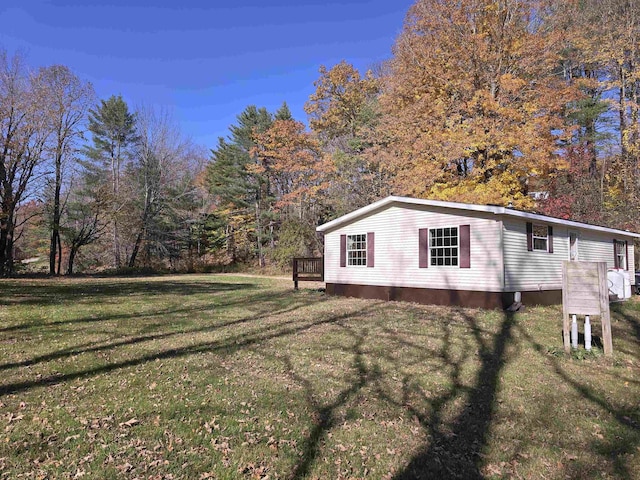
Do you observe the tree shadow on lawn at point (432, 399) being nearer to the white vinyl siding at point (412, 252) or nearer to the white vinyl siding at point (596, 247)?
the white vinyl siding at point (412, 252)

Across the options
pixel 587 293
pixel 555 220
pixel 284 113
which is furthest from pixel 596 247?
pixel 284 113

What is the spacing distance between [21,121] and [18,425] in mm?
19487

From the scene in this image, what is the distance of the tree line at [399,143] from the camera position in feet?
52.1

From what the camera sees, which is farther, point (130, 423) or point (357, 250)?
point (357, 250)

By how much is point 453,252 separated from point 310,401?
7.83 meters

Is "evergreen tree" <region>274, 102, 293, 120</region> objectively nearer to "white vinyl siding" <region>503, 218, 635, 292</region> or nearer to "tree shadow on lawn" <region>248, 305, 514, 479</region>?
"white vinyl siding" <region>503, 218, 635, 292</region>

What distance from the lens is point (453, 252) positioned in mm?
11070

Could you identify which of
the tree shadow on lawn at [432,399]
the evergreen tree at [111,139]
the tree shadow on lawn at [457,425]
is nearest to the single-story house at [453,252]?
the tree shadow on lawn at [432,399]

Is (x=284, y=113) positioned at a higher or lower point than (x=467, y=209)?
higher

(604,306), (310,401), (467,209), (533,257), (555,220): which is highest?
(467,209)

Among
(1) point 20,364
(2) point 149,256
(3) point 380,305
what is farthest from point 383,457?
(2) point 149,256

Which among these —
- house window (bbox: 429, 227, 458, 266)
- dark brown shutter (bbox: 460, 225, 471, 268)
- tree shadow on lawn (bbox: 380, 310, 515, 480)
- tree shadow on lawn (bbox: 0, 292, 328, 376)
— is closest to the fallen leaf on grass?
tree shadow on lawn (bbox: 0, 292, 328, 376)

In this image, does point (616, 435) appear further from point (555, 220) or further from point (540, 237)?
point (555, 220)

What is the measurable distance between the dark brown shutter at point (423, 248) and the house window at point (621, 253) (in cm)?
913
